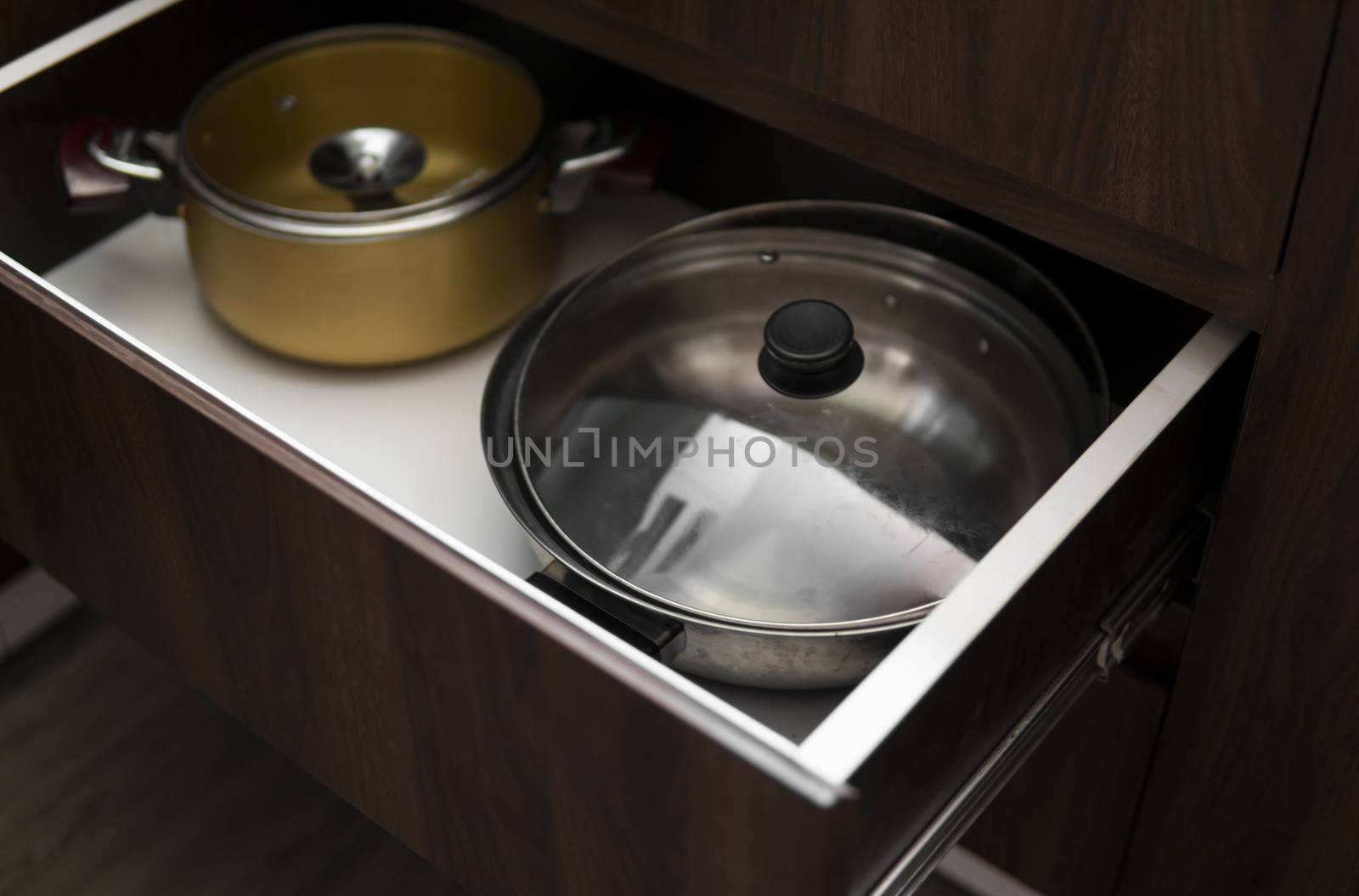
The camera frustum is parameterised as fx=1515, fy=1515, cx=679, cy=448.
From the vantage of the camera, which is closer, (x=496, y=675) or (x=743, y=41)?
(x=496, y=675)

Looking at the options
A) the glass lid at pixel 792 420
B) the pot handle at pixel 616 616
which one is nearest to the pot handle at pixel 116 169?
the glass lid at pixel 792 420

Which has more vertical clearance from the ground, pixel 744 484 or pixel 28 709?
pixel 744 484

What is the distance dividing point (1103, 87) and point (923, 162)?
126mm

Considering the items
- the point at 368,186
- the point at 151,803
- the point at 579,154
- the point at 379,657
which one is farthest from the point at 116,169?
the point at 151,803

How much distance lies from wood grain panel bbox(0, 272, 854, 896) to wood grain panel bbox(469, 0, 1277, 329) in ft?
0.99

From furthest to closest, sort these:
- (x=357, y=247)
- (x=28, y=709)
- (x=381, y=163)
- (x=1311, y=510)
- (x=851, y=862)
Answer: (x=28, y=709), (x=381, y=163), (x=357, y=247), (x=1311, y=510), (x=851, y=862)

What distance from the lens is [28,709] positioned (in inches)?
47.4

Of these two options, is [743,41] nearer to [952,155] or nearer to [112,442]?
[952,155]

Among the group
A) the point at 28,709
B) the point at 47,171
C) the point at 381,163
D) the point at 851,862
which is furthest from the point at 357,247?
the point at 28,709

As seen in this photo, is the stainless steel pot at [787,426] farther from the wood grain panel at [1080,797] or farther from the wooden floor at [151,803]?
the wooden floor at [151,803]

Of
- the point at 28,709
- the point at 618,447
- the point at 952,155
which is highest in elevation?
the point at 952,155

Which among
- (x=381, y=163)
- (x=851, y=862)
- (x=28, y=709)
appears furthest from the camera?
(x=28, y=709)

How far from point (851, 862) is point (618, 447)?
0.30m

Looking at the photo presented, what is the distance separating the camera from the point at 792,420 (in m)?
0.75
